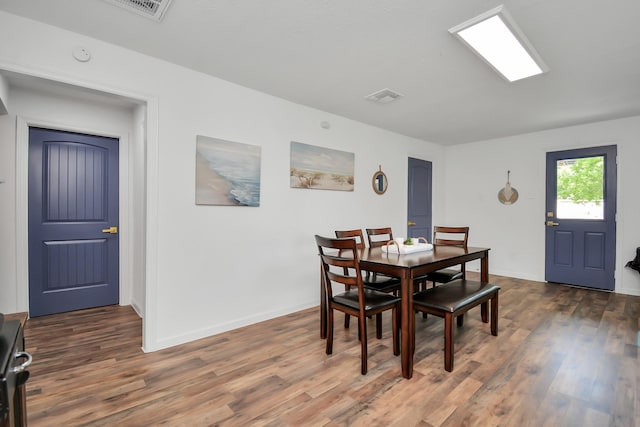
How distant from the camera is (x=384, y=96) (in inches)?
132

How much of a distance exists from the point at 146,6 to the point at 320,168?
89.5 inches

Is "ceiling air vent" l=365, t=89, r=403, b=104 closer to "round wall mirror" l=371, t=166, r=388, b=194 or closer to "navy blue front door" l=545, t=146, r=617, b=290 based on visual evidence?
"round wall mirror" l=371, t=166, r=388, b=194

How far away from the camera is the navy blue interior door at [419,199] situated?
17.3 feet

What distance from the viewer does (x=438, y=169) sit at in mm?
5941

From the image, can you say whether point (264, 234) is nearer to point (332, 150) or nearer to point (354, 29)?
point (332, 150)

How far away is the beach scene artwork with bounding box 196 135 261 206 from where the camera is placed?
282 centimetres

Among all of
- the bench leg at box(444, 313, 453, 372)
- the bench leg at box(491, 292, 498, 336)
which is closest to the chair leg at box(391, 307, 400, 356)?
the bench leg at box(444, 313, 453, 372)

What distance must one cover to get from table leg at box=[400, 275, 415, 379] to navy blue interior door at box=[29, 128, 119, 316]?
3472 mm

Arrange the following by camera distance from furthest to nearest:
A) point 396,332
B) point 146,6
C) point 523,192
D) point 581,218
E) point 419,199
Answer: point 419,199 → point 523,192 → point 581,218 → point 396,332 → point 146,6

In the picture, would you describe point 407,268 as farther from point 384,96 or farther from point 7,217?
point 7,217

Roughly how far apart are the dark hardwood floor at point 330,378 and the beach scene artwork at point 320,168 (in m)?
1.60

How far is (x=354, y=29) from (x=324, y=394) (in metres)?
2.43

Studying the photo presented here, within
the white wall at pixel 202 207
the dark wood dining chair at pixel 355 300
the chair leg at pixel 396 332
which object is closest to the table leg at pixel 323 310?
the dark wood dining chair at pixel 355 300

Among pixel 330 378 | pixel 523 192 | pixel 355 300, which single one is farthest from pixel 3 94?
pixel 523 192
